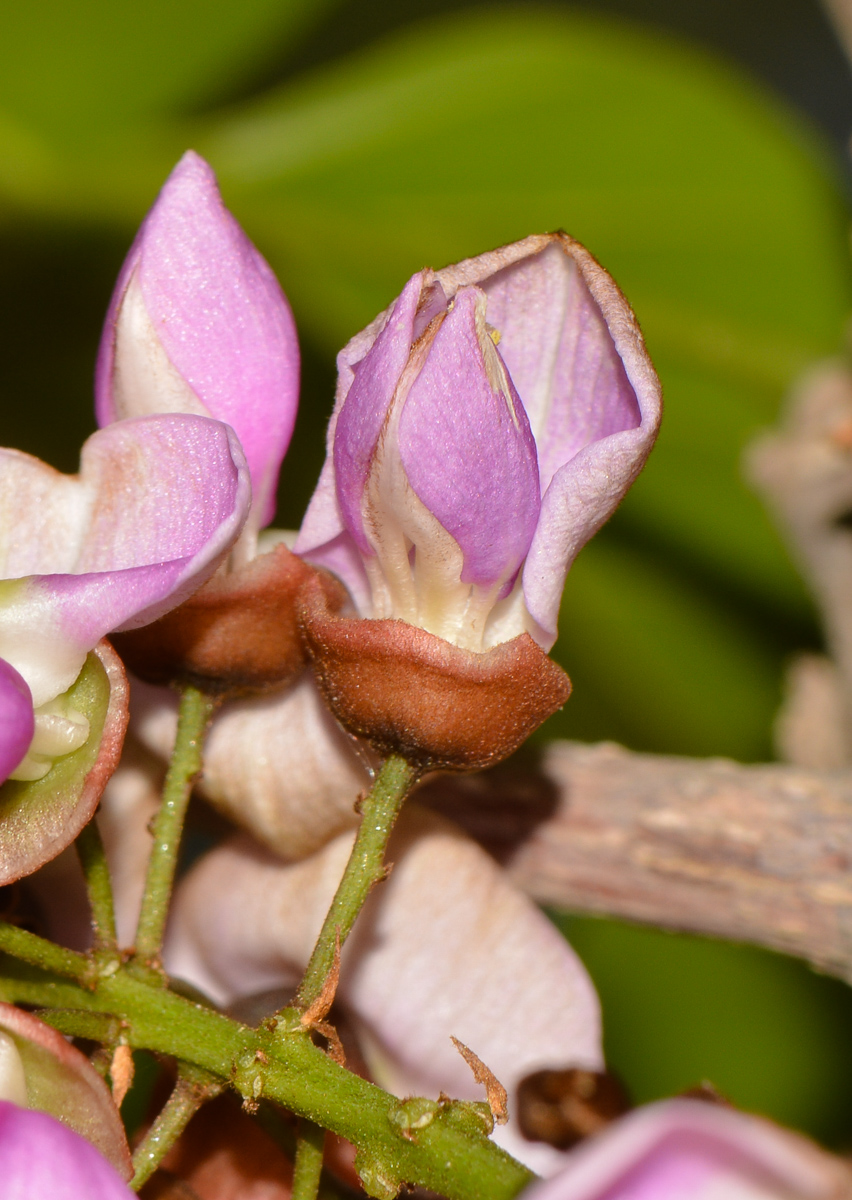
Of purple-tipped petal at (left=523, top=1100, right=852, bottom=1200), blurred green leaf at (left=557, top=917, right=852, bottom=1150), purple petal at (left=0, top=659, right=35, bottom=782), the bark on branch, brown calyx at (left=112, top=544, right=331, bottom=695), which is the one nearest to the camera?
purple-tipped petal at (left=523, top=1100, right=852, bottom=1200)

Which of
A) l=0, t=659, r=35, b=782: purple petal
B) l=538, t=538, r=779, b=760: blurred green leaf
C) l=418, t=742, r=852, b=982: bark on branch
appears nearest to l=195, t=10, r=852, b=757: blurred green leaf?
l=538, t=538, r=779, b=760: blurred green leaf

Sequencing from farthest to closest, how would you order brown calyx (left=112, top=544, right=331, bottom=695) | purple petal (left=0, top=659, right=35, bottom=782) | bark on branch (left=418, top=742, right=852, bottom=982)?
bark on branch (left=418, top=742, right=852, bottom=982), brown calyx (left=112, top=544, right=331, bottom=695), purple petal (left=0, top=659, right=35, bottom=782)

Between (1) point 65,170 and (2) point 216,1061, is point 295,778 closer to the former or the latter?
(2) point 216,1061

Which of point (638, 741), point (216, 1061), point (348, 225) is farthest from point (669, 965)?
point (216, 1061)

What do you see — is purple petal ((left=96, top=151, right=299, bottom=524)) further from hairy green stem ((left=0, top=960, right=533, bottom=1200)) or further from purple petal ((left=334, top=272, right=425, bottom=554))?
hairy green stem ((left=0, top=960, right=533, bottom=1200))

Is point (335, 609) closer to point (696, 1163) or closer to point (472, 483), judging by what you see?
point (472, 483)

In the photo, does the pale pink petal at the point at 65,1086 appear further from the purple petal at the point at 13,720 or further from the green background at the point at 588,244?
the green background at the point at 588,244
